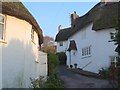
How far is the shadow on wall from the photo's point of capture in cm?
1672

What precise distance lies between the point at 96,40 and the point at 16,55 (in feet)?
64.9

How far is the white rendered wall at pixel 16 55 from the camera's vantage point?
16.8m

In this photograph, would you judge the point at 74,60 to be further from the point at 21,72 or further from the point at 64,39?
the point at 21,72

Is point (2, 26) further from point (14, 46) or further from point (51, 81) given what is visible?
point (51, 81)

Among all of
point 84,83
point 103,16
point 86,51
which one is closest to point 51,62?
point 84,83

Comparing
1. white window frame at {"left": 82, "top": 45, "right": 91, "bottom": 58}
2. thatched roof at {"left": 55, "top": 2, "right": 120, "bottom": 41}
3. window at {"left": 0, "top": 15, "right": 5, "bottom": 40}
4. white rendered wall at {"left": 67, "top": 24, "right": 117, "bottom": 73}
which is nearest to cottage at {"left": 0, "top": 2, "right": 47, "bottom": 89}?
window at {"left": 0, "top": 15, "right": 5, "bottom": 40}

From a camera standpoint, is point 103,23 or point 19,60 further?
point 103,23

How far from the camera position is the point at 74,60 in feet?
146

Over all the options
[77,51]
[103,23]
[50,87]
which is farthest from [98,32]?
[50,87]

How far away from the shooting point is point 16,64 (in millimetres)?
17547

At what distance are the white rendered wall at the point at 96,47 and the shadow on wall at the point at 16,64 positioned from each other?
16649 mm

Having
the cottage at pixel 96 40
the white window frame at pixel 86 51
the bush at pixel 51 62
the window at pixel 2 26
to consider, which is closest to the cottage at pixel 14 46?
the window at pixel 2 26

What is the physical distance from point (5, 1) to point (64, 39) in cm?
3871

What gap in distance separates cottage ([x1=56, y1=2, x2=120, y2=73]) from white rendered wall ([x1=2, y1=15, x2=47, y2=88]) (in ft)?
47.5
